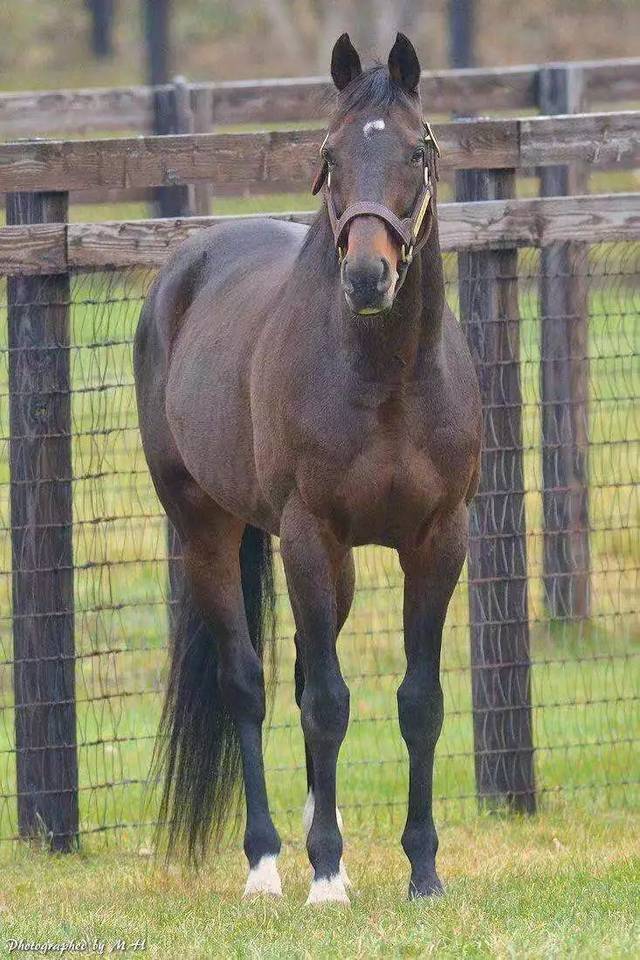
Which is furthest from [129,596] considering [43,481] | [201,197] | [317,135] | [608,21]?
[608,21]

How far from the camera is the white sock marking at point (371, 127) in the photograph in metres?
4.18

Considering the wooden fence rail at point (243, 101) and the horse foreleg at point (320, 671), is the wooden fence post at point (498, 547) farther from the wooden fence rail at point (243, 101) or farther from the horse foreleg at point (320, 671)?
the wooden fence rail at point (243, 101)

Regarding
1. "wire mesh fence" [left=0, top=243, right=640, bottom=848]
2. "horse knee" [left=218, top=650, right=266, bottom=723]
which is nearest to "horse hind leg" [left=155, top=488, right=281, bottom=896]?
"horse knee" [left=218, top=650, right=266, bottom=723]

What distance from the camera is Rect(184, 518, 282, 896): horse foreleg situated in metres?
Result: 5.18

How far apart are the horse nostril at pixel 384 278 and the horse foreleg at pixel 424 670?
3.01 feet

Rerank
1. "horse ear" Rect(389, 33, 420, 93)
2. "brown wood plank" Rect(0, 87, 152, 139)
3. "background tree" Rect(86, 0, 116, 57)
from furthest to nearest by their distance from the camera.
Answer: "background tree" Rect(86, 0, 116, 57) → "brown wood plank" Rect(0, 87, 152, 139) → "horse ear" Rect(389, 33, 420, 93)

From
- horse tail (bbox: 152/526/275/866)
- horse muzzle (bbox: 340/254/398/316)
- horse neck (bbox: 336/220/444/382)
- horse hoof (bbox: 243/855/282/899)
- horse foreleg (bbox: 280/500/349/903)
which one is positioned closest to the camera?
horse muzzle (bbox: 340/254/398/316)

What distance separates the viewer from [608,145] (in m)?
6.27

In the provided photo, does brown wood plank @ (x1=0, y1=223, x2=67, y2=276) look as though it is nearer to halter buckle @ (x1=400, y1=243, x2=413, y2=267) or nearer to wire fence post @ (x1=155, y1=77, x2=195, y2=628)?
halter buckle @ (x1=400, y1=243, x2=413, y2=267)

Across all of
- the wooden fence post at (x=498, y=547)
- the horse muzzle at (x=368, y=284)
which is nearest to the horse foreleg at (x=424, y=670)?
the horse muzzle at (x=368, y=284)

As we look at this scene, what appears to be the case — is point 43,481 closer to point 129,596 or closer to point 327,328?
point 327,328

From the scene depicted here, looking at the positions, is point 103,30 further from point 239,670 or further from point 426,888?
point 426,888

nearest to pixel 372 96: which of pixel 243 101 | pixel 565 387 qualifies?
pixel 565 387

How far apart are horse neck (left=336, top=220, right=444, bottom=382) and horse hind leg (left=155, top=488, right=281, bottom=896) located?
1359mm
